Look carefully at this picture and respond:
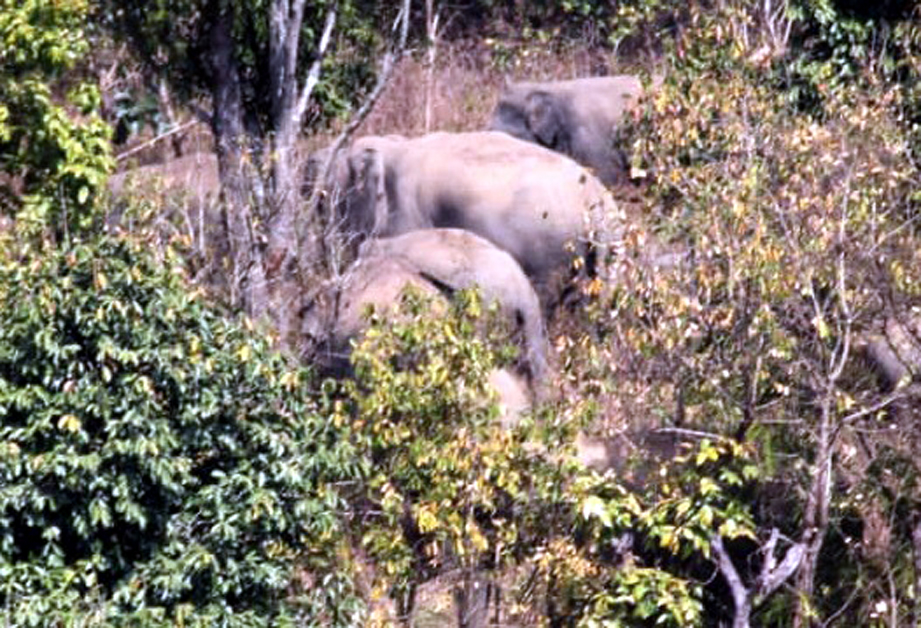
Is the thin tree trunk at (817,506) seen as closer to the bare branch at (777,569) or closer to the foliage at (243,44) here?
the bare branch at (777,569)

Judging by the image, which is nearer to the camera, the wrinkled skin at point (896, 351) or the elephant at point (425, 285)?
the wrinkled skin at point (896, 351)

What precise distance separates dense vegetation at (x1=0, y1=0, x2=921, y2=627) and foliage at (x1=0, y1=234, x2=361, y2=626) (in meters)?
0.02

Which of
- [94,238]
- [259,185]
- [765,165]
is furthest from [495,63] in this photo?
[94,238]

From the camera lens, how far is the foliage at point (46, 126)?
512 inches

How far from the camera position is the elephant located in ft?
52.0

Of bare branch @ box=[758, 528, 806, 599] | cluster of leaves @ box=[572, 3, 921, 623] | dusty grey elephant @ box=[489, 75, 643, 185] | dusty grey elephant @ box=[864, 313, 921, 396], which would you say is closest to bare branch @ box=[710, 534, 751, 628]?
bare branch @ box=[758, 528, 806, 599]

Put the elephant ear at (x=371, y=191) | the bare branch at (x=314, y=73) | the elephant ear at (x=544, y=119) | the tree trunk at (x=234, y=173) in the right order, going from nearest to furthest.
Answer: the tree trunk at (x=234, y=173)
the bare branch at (x=314, y=73)
the elephant ear at (x=371, y=191)
the elephant ear at (x=544, y=119)

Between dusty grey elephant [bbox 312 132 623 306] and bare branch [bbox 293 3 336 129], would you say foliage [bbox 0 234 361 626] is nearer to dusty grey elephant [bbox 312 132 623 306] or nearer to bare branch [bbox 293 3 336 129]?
bare branch [bbox 293 3 336 129]

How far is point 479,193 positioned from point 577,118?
2.35 m

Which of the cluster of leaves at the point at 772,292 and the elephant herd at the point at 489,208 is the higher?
the cluster of leaves at the point at 772,292

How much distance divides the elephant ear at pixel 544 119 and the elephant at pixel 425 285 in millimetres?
4505

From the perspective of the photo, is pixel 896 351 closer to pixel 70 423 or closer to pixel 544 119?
pixel 70 423

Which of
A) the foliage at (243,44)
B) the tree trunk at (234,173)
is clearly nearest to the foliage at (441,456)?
the tree trunk at (234,173)

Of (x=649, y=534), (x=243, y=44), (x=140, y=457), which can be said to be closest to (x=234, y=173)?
(x=243, y=44)
